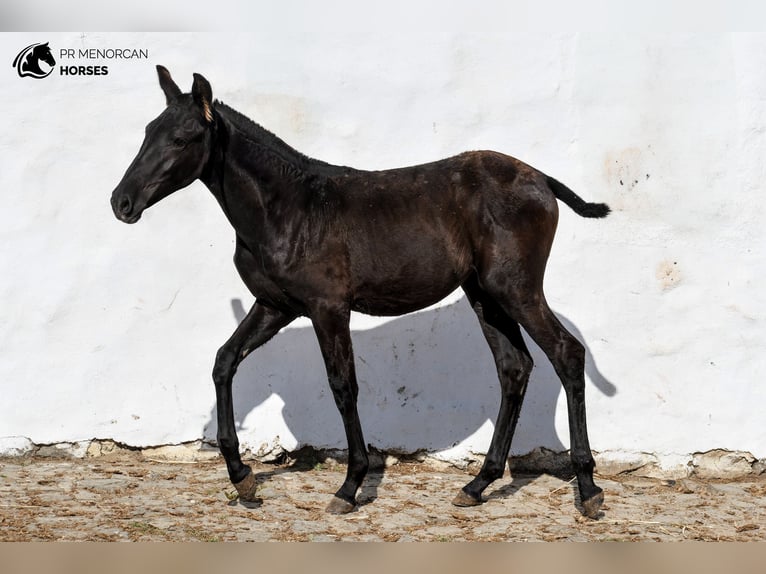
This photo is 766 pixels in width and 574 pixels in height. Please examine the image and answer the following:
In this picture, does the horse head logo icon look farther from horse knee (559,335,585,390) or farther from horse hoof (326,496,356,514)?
horse knee (559,335,585,390)

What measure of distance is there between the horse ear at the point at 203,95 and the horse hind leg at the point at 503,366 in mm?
2014

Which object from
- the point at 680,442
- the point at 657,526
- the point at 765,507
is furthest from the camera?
the point at 680,442

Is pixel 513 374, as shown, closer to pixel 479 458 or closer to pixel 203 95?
pixel 479 458

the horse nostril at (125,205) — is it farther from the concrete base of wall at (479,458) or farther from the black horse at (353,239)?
the concrete base of wall at (479,458)

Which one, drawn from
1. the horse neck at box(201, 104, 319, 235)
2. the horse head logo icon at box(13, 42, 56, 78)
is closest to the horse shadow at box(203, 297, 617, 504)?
the horse neck at box(201, 104, 319, 235)

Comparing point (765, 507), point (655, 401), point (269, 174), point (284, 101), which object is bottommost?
point (765, 507)

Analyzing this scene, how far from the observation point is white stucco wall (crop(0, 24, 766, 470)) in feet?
23.7

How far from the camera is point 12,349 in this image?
7.41 m

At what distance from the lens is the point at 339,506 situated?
5918 millimetres

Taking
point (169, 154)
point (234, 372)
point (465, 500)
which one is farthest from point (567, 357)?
point (169, 154)

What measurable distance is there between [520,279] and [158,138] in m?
2.39

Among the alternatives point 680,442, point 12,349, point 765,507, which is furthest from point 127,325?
point 765,507

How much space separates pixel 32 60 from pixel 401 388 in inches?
152

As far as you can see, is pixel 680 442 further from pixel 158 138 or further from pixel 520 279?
pixel 158 138
